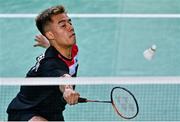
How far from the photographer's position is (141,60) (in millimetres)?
4598

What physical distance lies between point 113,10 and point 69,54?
2678 millimetres

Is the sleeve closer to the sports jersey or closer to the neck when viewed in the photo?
the sports jersey

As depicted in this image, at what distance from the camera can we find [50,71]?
279 cm

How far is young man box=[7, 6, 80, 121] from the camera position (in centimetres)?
281

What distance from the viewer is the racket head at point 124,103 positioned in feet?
9.32

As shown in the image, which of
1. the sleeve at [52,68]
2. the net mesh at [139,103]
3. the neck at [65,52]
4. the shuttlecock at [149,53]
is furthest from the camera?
the shuttlecock at [149,53]

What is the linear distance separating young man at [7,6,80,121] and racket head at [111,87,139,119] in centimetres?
27

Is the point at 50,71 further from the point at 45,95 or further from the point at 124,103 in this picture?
the point at 124,103

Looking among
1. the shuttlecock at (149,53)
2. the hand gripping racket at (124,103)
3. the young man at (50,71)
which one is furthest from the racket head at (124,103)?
the shuttlecock at (149,53)

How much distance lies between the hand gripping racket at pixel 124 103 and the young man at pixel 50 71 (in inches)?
7.6

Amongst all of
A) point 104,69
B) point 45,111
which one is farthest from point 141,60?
point 45,111

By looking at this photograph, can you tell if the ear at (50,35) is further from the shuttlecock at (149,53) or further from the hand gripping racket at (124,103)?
the shuttlecock at (149,53)

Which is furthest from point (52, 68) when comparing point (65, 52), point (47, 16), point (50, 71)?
point (47, 16)

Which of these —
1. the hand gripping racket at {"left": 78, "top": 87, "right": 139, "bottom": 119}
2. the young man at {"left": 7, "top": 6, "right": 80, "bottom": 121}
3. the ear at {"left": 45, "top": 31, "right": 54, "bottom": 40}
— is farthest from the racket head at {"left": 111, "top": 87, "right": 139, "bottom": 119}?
the ear at {"left": 45, "top": 31, "right": 54, "bottom": 40}
